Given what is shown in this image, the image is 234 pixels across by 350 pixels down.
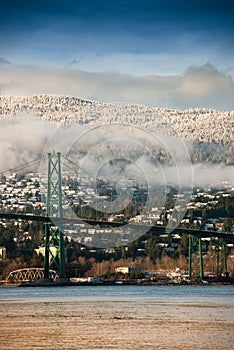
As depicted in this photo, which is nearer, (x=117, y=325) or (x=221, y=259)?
(x=117, y=325)

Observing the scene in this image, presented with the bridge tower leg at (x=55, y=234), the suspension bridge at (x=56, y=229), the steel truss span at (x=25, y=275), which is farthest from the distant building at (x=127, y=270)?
the bridge tower leg at (x=55, y=234)

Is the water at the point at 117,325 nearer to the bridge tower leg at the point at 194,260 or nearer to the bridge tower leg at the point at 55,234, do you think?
→ the bridge tower leg at the point at 55,234

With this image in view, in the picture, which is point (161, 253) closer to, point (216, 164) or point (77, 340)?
point (216, 164)

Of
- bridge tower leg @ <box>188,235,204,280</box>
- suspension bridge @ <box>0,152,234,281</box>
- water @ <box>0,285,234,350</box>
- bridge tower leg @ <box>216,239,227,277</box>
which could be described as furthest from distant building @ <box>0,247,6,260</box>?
water @ <box>0,285,234,350</box>

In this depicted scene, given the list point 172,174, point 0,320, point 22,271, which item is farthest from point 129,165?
point 0,320

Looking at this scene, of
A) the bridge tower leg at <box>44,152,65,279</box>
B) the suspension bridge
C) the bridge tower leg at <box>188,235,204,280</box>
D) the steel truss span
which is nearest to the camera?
the suspension bridge

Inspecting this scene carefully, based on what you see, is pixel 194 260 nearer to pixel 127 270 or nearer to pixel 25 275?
pixel 127 270

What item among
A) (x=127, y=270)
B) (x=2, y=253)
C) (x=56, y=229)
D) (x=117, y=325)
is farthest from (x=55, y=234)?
(x=117, y=325)

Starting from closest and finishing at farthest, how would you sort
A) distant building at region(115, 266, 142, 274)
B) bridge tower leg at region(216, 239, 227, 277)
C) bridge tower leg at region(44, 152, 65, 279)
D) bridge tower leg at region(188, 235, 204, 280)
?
bridge tower leg at region(44, 152, 65, 279) < bridge tower leg at region(188, 235, 204, 280) < distant building at region(115, 266, 142, 274) < bridge tower leg at region(216, 239, 227, 277)

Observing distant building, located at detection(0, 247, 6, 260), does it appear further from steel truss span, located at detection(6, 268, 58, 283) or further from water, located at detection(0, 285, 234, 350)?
water, located at detection(0, 285, 234, 350)
